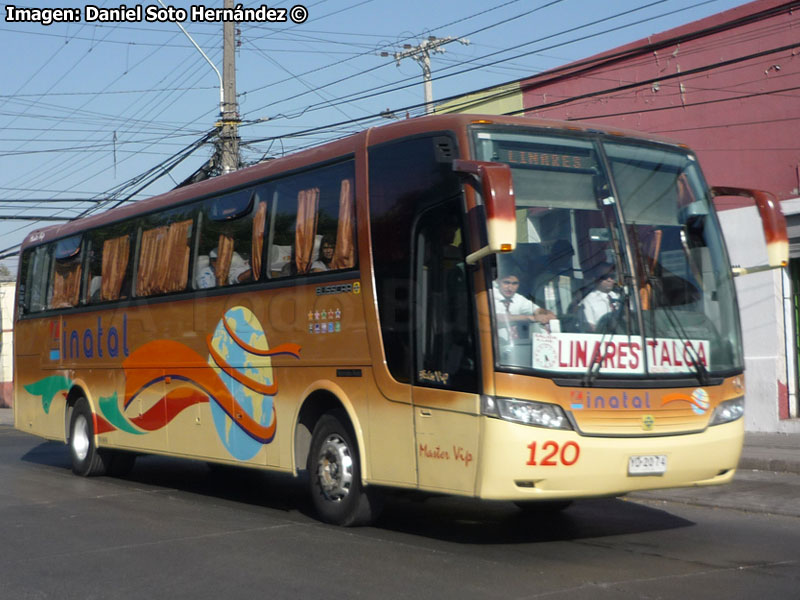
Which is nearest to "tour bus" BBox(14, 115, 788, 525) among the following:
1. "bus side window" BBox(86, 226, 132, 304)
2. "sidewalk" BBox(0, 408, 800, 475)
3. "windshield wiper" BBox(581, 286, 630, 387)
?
"windshield wiper" BBox(581, 286, 630, 387)

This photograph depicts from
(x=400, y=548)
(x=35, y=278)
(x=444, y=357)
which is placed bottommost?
(x=400, y=548)

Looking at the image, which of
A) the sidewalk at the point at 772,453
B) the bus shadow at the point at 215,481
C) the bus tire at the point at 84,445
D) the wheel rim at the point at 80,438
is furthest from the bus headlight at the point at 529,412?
the wheel rim at the point at 80,438

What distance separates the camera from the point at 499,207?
23.2 ft

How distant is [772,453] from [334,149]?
7.58 m

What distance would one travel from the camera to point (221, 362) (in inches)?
440

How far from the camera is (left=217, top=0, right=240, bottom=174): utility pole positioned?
23656 millimetres

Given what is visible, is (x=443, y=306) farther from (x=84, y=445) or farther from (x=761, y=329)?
(x=761, y=329)

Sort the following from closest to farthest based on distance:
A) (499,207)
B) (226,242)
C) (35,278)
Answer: (499,207), (226,242), (35,278)

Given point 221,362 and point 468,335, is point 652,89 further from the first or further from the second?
point 468,335

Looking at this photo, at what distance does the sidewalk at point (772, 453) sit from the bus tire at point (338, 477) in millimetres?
5991

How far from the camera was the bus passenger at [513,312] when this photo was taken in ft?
24.8

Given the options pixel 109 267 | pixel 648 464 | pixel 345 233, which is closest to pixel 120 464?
pixel 109 267

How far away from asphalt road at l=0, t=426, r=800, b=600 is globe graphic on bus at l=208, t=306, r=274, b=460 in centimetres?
71

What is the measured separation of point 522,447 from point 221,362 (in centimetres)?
467
